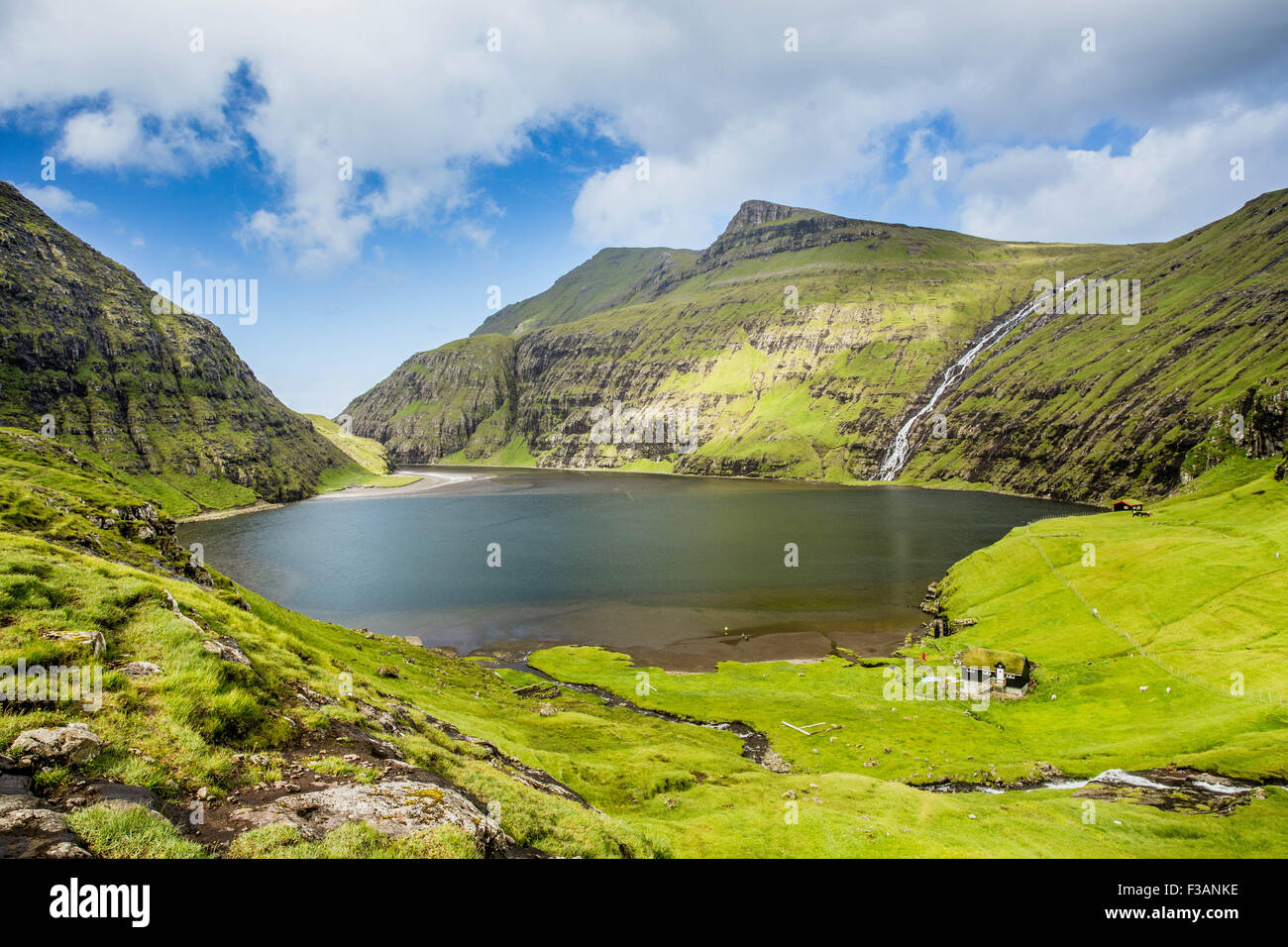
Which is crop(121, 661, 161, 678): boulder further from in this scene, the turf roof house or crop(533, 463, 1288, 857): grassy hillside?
the turf roof house

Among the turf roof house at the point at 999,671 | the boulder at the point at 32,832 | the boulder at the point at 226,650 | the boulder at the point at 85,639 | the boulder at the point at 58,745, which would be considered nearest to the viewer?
the boulder at the point at 32,832

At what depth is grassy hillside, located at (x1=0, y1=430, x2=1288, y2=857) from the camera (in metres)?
12.4

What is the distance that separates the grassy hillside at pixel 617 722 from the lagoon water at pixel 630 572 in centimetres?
1165

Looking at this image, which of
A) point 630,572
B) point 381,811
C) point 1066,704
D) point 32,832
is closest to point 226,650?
point 381,811

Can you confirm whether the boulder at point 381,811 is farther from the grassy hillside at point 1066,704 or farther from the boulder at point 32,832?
the grassy hillside at point 1066,704

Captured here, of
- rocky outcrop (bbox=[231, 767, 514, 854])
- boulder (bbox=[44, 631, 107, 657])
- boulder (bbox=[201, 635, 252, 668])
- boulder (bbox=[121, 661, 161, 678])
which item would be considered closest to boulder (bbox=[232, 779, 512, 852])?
rocky outcrop (bbox=[231, 767, 514, 854])

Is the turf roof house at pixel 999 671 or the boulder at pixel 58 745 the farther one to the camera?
the turf roof house at pixel 999 671

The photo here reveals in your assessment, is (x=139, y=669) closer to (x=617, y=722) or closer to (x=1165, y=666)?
(x=617, y=722)

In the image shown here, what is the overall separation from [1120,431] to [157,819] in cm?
24213

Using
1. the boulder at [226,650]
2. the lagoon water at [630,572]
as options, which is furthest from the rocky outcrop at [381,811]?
the lagoon water at [630,572]

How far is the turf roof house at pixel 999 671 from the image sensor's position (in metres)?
52.5

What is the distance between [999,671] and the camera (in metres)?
53.0
